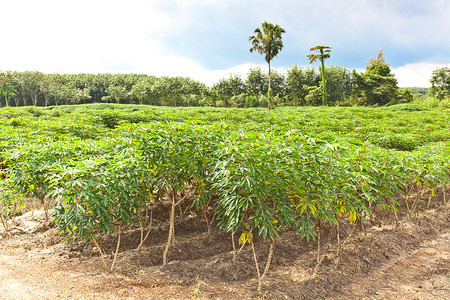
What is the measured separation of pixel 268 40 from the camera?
104 feet

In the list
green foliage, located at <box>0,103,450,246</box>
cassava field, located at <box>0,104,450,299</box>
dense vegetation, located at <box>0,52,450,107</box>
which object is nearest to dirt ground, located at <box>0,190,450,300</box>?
cassava field, located at <box>0,104,450,299</box>

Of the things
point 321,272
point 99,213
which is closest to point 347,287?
point 321,272

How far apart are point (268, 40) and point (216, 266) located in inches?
1303

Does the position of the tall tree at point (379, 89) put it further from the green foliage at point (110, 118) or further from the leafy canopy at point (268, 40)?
the green foliage at point (110, 118)

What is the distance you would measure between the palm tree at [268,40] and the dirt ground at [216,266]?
2924 cm

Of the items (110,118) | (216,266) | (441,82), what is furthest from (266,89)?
(216,266)

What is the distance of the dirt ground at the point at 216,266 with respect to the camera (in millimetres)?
2707

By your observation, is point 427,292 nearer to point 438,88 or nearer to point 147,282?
point 147,282

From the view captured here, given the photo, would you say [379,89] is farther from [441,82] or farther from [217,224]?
[217,224]

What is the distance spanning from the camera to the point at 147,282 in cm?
284

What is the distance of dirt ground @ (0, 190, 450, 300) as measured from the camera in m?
2.71

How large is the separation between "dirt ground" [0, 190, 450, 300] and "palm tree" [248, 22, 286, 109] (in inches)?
1151

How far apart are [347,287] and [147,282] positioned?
7.74 ft

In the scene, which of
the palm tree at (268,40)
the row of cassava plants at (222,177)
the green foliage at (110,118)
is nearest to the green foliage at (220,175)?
the row of cassava plants at (222,177)
